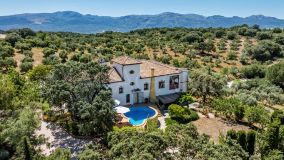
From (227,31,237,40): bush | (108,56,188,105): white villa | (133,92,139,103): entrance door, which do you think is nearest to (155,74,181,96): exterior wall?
(108,56,188,105): white villa

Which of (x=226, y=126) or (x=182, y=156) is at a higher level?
(x=182, y=156)

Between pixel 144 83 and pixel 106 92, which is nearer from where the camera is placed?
pixel 106 92

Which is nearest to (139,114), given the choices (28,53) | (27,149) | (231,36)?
(27,149)

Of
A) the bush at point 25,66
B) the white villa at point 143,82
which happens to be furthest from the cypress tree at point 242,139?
the bush at point 25,66

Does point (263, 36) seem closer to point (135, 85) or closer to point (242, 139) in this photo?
point (135, 85)

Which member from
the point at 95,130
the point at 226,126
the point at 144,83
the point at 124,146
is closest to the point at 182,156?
the point at 124,146

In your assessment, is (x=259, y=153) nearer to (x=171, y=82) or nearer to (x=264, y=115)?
(x=264, y=115)
